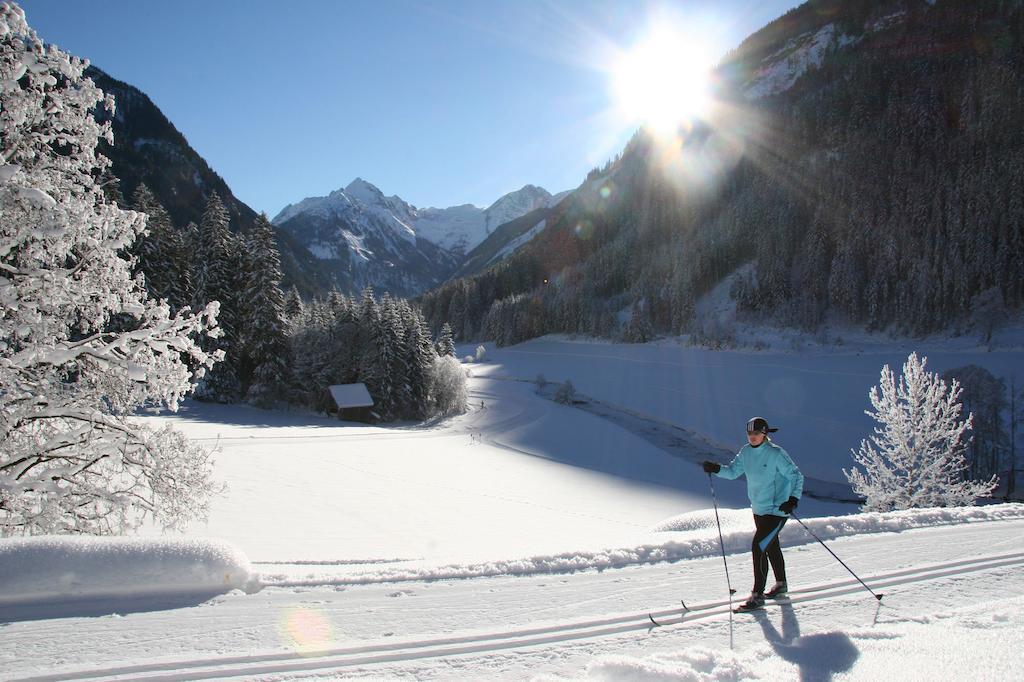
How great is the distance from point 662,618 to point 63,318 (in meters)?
8.17

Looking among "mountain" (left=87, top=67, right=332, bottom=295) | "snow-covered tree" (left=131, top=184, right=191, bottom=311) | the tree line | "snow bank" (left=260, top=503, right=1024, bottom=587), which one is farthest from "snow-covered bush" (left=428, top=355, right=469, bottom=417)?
"mountain" (left=87, top=67, right=332, bottom=295)

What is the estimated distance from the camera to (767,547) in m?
5.82

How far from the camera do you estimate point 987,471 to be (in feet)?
108

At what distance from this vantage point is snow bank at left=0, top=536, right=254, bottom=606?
487cm

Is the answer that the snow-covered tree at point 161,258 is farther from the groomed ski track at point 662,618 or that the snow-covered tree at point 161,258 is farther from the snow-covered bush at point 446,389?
the groomed ski track at point 662,618

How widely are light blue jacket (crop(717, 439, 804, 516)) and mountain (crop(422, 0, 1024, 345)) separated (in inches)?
3124

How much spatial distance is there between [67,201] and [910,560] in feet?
38.4

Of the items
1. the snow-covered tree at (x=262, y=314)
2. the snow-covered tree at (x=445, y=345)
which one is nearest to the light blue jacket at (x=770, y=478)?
the snow-covered tree at (x=262, y=314)

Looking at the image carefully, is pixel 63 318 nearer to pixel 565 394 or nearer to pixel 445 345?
pixel 445 345

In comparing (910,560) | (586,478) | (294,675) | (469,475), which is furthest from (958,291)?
(294,675)

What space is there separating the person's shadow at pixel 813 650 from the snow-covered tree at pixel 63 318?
6983 millimetres

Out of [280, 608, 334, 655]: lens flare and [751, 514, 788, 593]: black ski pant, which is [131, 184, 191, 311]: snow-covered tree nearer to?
[280, 608, 334, 655]: lens flare

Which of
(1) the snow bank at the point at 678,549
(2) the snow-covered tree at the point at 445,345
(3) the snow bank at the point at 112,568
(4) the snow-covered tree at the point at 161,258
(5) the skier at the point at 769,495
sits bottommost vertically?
(1) the snow bank at the point at 678,549

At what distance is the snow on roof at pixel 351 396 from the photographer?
46372mm
